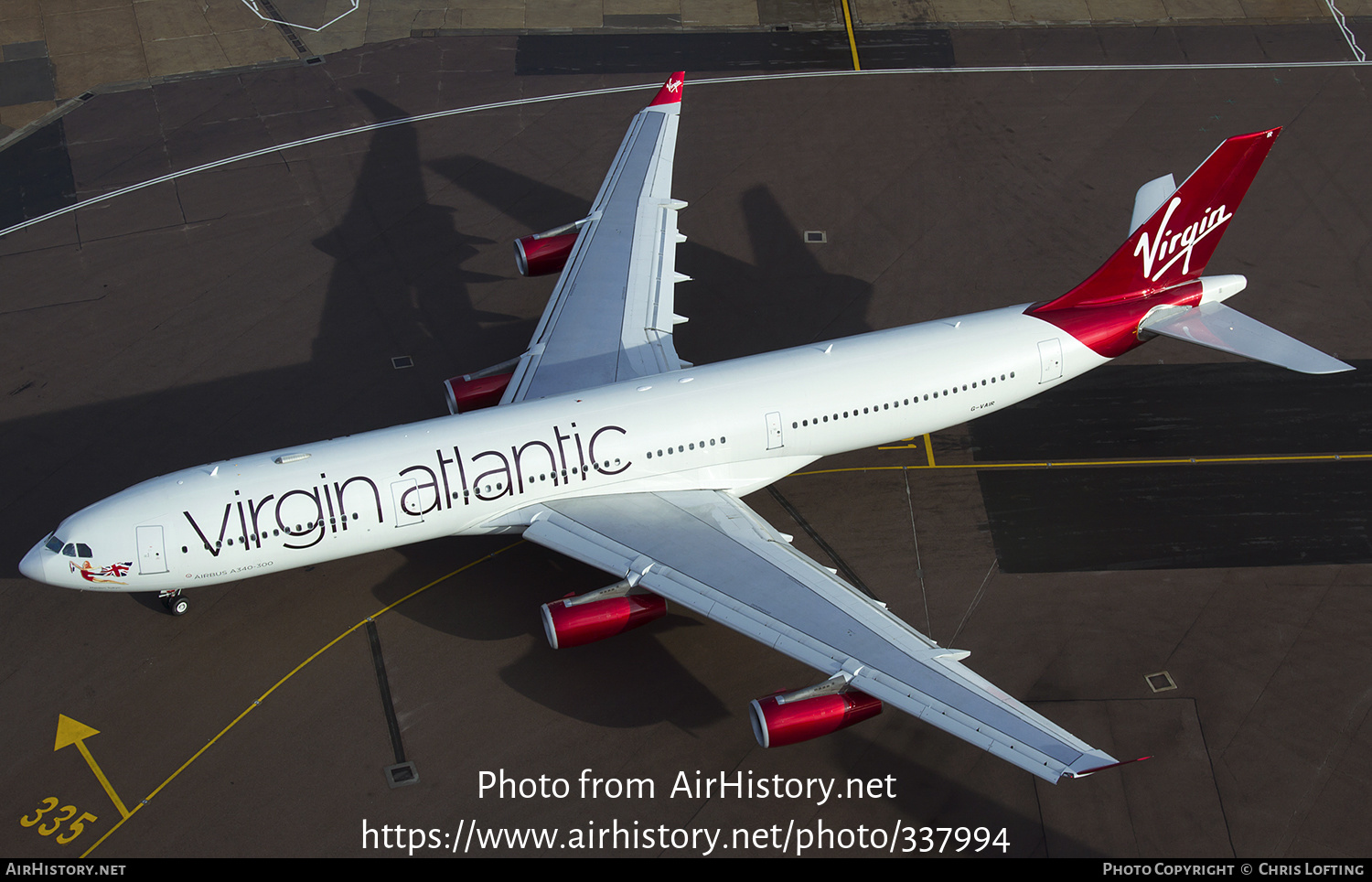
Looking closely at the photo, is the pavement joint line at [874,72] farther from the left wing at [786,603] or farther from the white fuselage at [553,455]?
the left wing at [786,603]

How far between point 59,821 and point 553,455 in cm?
1575

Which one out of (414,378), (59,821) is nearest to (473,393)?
(414,378)

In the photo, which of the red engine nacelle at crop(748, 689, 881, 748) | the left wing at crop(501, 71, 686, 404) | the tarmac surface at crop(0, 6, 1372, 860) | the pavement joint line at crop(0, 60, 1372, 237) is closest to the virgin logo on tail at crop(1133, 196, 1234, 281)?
the tarmac surface at crop(0, 6, 1372, 860)

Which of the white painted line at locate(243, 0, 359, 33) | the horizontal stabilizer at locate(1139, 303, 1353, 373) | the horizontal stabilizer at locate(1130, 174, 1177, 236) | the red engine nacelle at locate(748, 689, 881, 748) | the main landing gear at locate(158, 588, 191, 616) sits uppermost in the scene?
the white painted line at locate(243, 0, 359, 33)

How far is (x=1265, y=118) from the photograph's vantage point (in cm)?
4691

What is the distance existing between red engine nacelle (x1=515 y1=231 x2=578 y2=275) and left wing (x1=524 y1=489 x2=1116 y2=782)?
11.3 metres

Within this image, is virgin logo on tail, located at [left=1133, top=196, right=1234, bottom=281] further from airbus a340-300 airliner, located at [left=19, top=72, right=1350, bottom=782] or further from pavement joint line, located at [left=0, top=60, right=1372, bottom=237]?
pavement joint line, located at [left=0, top=60, right=1372, bottom=237]

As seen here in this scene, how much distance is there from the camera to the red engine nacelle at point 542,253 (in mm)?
38000

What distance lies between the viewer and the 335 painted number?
27.0 metres

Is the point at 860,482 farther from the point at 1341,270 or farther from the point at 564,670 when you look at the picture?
the point at 1341,270

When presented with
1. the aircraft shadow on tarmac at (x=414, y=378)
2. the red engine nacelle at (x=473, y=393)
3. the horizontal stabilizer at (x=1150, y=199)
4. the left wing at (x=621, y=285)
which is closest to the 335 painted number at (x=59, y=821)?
the aircraft shadow on tarmac at (x=414, y=378)

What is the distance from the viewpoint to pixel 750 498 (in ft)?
113

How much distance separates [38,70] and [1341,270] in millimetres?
57913

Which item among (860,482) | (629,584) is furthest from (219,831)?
(860,482)
